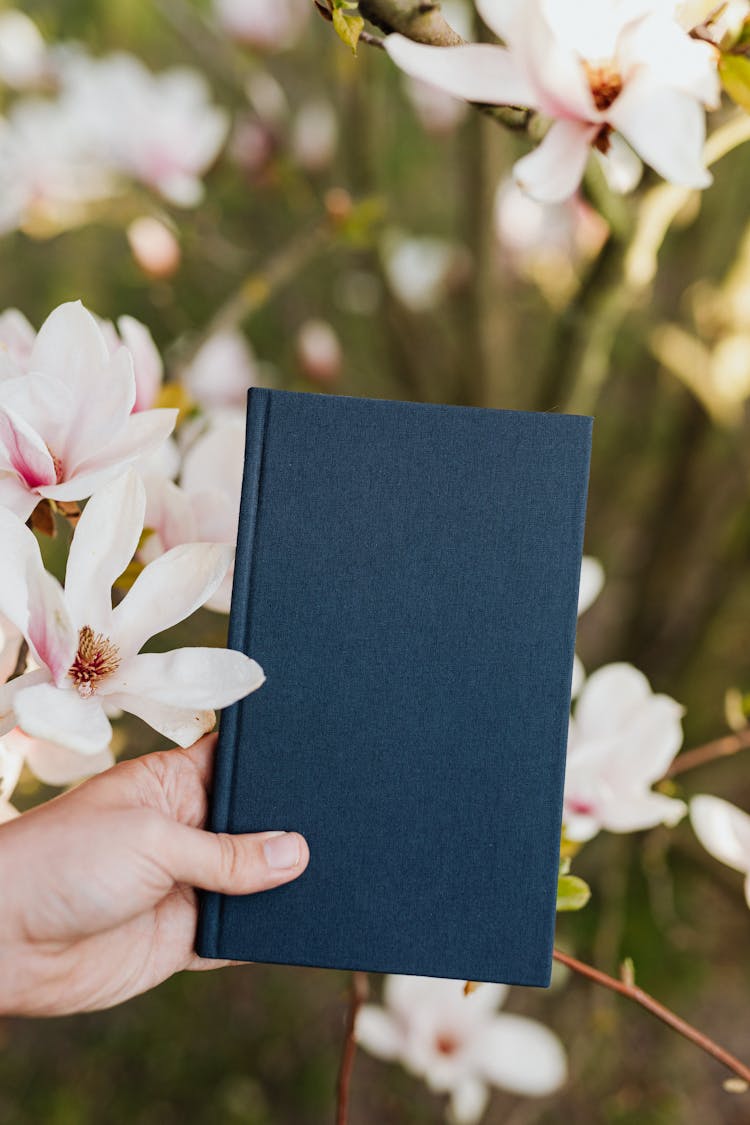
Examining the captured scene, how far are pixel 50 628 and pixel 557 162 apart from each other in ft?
1.10

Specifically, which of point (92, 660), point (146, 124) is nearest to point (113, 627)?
point (92, 660)

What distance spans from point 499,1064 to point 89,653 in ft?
2.08

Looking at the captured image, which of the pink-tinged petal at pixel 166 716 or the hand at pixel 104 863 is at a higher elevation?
the pink-tinged petal at pixel 166 716

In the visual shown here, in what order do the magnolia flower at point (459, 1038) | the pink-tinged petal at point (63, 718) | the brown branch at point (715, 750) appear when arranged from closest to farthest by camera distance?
the pink-tinged petal at point (63, 718), the brown branch at point (715, 750), the magnolia flower at point (459, 1038)

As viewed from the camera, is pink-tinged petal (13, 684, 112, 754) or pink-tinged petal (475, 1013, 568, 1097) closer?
pink-tinged petal (13, 684, 112, 754)

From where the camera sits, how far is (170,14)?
101 cm

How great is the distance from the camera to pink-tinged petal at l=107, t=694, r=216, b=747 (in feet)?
1.59

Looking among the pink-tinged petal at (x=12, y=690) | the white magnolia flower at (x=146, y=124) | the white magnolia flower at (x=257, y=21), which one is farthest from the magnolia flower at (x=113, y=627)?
the white magnolia flower at (x=257, y=21)

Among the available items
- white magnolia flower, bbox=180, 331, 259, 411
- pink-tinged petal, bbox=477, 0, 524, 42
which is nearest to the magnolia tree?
pink-tinged petal, bbox=477, 0, 524, 42

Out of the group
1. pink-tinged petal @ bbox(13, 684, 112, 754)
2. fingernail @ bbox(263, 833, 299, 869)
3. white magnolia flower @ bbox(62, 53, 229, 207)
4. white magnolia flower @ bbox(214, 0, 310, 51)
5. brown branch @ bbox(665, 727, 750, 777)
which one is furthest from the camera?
white magnolia flower @ bbox(214, 0, 310, 51)

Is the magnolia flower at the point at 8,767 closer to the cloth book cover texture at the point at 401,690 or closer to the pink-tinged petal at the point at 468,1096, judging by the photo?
the cloth book cover texture at the point at 401,690

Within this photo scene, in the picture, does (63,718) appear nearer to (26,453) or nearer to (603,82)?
(26,453)

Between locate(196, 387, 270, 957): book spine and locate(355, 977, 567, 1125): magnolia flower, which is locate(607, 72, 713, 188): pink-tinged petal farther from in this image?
locate(355, 977, 567, 1125): magnolia flower

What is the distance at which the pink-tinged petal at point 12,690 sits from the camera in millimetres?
469
